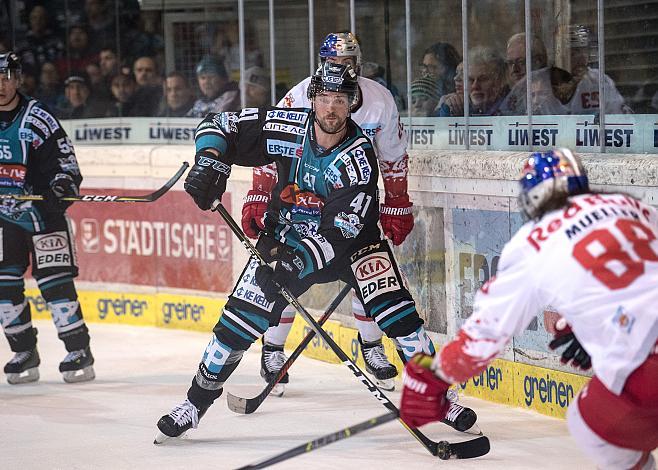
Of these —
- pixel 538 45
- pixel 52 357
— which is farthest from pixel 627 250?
pixel 52 357

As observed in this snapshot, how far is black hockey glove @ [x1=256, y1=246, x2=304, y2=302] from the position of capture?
3.72 meters

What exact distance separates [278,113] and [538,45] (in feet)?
4.07

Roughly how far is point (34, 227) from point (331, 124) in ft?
5.55

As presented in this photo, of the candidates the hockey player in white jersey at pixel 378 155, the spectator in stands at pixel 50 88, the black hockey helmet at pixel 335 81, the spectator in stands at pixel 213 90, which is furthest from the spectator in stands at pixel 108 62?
Result: the black hockey helmet at pixel 335 81

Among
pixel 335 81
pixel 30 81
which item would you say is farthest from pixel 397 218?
pixel 30 81

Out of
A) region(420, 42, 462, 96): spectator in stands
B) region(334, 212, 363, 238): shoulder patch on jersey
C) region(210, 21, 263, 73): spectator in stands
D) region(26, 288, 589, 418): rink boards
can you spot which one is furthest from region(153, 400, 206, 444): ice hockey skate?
region(210, 21, 263, 73): spectator in stands

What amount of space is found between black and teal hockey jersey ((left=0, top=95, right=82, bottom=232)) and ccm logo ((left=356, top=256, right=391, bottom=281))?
149 centimetres

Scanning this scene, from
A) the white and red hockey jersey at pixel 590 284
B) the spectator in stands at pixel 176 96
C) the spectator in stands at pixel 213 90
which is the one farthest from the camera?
the spectator in stands at pixel 176 96

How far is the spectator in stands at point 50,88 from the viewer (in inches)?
274

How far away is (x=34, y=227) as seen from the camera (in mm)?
4965

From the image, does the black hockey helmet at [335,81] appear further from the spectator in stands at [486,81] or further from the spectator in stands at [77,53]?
the spectator in stands at [77,53]

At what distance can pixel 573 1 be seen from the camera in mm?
4531

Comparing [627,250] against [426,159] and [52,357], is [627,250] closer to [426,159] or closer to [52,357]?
[426,159]

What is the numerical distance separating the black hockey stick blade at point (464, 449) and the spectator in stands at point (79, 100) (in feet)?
12.4
